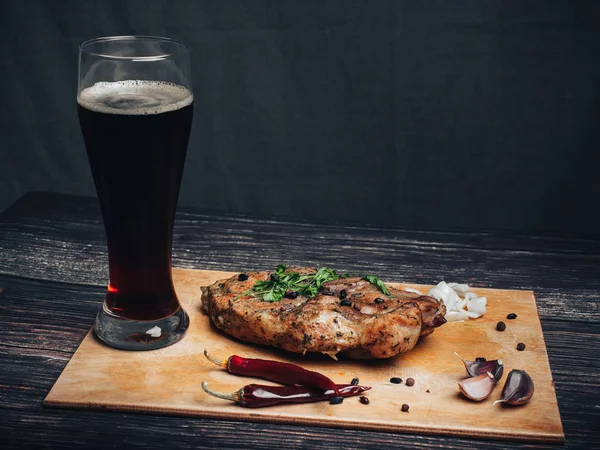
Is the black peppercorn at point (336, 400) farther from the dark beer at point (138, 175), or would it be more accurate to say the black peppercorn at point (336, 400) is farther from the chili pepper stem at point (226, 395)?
the dark beer at point (138, 175)

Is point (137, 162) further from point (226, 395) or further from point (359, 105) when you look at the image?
point (359, 105)

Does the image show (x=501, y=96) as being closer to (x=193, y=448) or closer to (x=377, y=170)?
(x=377, y=170)

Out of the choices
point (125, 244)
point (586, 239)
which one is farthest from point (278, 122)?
point (125, 244)

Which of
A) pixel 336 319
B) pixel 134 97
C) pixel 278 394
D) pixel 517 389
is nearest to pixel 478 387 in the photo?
pixel 517 389

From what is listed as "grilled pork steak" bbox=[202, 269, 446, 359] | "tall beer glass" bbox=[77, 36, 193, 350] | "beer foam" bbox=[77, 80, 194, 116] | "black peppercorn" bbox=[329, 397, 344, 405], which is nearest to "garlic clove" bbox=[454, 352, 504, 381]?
"grilled pork steak" bbox=[202, 269, 446, 359]

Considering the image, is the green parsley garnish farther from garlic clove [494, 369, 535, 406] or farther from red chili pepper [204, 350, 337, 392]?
garlic clove [494, 369, 535, 406]
